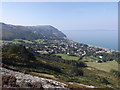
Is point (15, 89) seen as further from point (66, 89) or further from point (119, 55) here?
point (119, 55)

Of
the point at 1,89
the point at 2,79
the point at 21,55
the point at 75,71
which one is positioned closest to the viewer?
the point at 1,89

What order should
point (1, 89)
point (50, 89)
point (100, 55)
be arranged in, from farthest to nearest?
point (100, 55) < point (50, 89) < point (1, 89)

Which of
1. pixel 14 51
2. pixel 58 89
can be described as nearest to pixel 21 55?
pixel 14 51

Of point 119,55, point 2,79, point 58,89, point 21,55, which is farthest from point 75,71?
point 119,55

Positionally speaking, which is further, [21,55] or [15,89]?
[21,55]

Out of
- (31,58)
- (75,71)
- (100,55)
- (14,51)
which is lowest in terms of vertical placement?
(100,55)

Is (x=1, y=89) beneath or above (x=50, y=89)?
above

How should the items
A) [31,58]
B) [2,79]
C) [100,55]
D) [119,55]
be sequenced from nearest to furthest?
[2,79]
[31,58]
[119,55]
[100,55]

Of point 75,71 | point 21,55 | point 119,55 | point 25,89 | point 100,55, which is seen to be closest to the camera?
point 25,89

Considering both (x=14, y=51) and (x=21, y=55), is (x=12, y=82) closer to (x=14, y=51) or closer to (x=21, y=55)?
(x=21, y=55)
